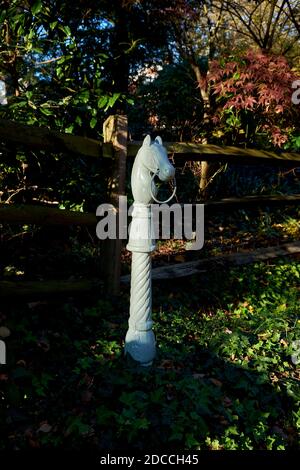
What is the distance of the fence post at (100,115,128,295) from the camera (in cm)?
352

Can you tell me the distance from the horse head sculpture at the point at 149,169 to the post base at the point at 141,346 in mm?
937

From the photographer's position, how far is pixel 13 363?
2521mm

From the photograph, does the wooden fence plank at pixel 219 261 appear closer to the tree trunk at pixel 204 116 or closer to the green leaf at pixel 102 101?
the tree trunk at pixel 204 116

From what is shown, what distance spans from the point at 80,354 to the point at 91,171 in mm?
2288

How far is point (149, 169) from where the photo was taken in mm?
2514

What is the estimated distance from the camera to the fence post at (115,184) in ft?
11.5

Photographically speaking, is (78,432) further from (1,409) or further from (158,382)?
(158,382)

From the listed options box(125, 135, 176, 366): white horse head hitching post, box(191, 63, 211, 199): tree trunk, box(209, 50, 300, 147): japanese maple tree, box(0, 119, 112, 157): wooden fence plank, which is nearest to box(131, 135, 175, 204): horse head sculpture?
box(125, 135, 176, 366): white horse head hitching post

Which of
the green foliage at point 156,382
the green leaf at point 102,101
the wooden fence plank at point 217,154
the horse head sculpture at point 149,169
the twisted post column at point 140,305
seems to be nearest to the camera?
the green foliage at point 156,382

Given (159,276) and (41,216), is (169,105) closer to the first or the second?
(159,276)

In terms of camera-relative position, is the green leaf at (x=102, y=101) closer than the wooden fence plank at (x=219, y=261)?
Yes

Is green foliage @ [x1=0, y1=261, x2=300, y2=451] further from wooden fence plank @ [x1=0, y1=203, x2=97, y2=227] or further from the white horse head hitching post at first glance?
wooden fence plank @ [x1=0, y1=203, x2=97, y2=227]

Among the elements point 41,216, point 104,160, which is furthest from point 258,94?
point 41,216

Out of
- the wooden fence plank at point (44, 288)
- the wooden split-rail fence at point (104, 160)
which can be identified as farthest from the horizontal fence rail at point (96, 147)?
the wooden fence plank at point (44, 288)
